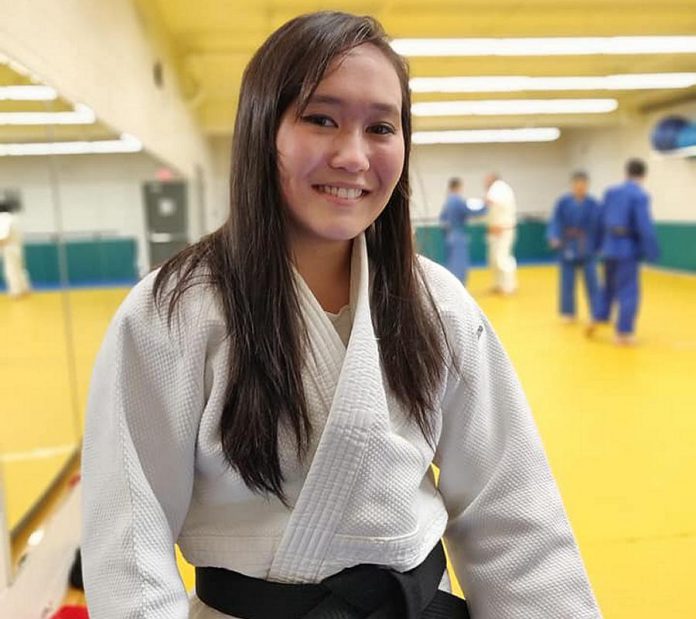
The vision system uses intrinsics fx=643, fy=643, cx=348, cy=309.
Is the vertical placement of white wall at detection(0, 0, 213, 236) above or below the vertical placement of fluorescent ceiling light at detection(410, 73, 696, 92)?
below

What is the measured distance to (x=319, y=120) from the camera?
3.09ft

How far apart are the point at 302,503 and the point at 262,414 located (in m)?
0.15

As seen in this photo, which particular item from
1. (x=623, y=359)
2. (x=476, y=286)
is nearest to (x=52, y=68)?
(x=623, y=359)

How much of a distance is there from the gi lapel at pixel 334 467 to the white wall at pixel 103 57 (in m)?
1.72

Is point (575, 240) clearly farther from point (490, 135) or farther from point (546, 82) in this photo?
point (490, 135)

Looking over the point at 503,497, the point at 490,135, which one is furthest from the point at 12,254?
the point at 490,135

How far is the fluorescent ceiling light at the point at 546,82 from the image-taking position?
365 inches

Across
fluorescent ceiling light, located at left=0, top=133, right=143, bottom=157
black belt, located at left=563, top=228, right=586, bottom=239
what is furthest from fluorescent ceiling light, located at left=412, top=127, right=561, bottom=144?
fluorescent ceiling light, located at left=0, top=133, right=143, bottom=157

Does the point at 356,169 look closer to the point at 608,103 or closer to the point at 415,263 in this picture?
the point at 415,263

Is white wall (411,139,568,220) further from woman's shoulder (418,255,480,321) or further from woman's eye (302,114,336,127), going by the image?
woman's eye (302,114,336,127)

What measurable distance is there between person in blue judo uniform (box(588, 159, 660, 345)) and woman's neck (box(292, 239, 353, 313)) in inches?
216

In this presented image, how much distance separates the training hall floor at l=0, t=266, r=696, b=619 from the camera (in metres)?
2.33

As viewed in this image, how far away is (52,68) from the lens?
2648 mm

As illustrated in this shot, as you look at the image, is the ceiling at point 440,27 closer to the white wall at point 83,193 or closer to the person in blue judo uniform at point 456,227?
the white wall at point 83,193
